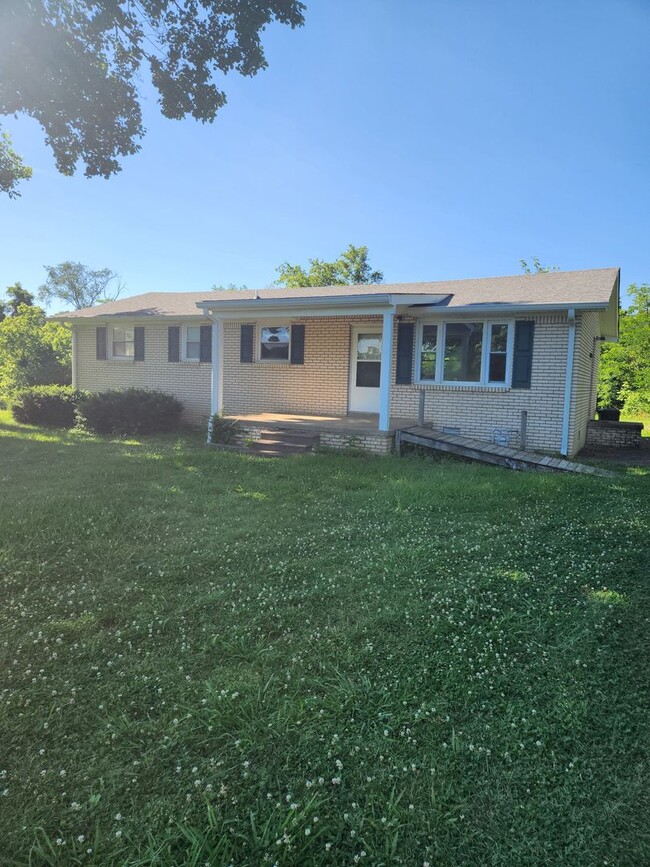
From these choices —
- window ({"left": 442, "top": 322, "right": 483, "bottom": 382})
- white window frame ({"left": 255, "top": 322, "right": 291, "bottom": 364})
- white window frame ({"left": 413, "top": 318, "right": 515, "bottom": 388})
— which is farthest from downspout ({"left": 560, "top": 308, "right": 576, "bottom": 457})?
white window frame ({"left": 255, "top": 322, "right": 291, "bottom": 364})

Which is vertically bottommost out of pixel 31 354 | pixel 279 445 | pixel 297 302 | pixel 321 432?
pixel 279 445

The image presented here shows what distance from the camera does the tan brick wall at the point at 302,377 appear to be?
12523mm

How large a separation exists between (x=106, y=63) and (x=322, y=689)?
36.8ft

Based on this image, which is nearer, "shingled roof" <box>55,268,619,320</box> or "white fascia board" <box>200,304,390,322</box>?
A: "white fascia board" <box>200,304,390,322</box>

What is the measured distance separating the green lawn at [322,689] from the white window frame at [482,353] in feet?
18.8

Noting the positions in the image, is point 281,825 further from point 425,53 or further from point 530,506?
point 425,53

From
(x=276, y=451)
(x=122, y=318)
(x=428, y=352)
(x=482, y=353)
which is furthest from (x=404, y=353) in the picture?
(x=122, y=318)

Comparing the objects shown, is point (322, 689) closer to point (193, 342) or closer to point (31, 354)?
point (193, 342)

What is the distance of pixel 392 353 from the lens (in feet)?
37.8

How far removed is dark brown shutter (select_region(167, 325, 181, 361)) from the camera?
14.1 metres

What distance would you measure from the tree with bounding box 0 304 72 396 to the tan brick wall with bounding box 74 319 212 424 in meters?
5.09

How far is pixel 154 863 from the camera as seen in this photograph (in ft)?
5.93

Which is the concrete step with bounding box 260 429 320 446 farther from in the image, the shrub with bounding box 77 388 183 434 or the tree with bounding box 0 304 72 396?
the tree with bounding box 0 304 72 396

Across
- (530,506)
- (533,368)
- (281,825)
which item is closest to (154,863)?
(281,825)
